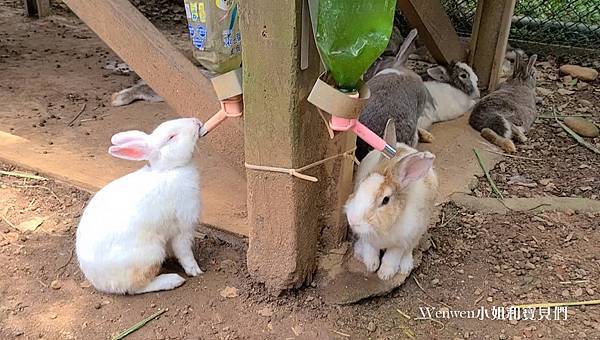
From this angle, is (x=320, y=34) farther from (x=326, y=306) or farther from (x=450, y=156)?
(x=450, y=156)

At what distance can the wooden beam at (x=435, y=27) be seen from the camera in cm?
445

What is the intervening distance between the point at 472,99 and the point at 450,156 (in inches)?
42.8

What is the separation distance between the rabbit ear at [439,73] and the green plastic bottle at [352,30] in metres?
3.03

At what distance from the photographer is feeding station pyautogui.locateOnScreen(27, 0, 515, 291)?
81.7 inches

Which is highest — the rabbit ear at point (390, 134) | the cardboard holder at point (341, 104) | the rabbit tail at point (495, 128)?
the cardboard holder at point (341, 104)

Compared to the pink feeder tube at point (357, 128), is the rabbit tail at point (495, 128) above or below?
below

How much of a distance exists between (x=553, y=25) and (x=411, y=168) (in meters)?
4.40

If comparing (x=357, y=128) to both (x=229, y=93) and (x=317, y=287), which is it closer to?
(x=229, y=93)

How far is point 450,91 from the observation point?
473 centimetres

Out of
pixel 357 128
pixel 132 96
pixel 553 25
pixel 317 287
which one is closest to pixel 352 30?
pixel 357 128

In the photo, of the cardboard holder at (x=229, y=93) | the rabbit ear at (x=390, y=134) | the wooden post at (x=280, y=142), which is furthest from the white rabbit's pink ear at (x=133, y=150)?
the rabbit ear at (x=390, y=134)

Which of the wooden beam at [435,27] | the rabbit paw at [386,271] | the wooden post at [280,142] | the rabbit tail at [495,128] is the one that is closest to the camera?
the wooden post at [280,142]

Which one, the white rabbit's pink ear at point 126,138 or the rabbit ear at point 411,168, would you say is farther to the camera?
the white rabbit's pink ear at point 126,138

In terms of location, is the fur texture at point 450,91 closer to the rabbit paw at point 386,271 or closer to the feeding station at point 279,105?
the rabbit paw at point 386,271
